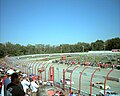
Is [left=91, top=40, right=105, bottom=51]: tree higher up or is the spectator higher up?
[left=91, top=40, right=105, bottom=51]: tree

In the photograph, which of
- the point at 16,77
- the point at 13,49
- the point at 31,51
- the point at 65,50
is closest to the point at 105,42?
the point at 65,50

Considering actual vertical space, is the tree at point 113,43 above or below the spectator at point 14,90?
above

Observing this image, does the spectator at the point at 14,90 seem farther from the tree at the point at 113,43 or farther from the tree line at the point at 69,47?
the tree at the point at 113,43

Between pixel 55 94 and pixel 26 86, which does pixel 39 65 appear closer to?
pixel 26 86

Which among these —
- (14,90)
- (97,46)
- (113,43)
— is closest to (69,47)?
(97,46)

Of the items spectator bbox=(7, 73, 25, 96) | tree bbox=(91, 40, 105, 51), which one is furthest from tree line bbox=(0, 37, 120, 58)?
spectator bbox=(7, 73, 25, 96)

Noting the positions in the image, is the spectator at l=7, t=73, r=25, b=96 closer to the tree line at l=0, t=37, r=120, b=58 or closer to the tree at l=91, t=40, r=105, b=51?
the tree line at l=0, t=37, r=120, b=58

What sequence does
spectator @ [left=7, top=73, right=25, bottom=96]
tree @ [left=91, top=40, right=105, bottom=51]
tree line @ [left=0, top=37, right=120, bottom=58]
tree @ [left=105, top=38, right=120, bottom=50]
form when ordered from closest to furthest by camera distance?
1. spectator @ [left=7, top=73, right=25, bottom=96]
2. tree line @ [left=0, top=37, right=120, bottom=58]
3. tree @ [left=105, top=38, right=120, bottom=50]
4. tree @ [left=91, top=40, right=105, bottom=51]

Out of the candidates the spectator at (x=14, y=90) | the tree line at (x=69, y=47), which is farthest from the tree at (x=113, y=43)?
the spectator at (x=14, y=90)

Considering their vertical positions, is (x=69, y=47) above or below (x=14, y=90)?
above

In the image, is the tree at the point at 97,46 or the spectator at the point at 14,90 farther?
the tree at the point at 97,46

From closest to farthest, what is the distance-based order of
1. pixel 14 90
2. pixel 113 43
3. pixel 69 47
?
pixel 14 90
pixel 113 43
pixel 69 47

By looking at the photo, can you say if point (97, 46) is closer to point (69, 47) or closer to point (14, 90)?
point (69, 47)

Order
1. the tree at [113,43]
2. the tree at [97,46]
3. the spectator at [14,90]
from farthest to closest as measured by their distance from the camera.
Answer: the tree at [97,46] < the tree at [113,43] < the spectator at [14,90]
